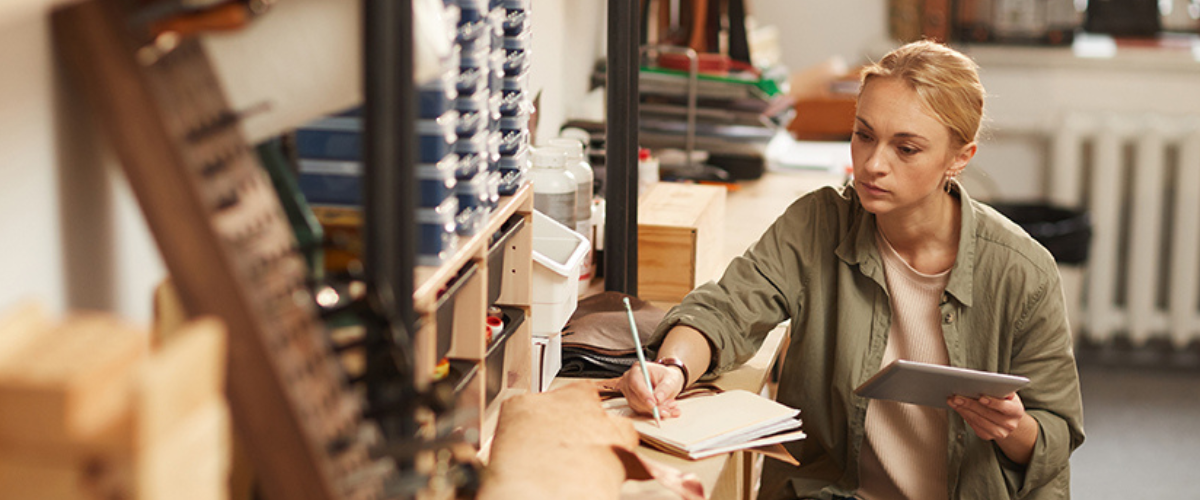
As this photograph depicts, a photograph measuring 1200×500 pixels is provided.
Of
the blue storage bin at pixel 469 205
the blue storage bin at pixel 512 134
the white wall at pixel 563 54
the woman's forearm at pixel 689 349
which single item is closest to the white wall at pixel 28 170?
the blue storage bin at pixel 469 205

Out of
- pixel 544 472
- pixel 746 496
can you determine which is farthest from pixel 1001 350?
pixel 544 472

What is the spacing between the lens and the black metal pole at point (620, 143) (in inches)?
86.4

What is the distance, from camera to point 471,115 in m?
1.42

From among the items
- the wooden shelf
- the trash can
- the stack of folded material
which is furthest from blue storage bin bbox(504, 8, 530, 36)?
the trash can

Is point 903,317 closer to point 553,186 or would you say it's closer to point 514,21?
point 553,186

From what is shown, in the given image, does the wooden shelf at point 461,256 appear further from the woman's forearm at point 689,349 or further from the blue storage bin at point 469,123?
the woman's forearm at point 689,349

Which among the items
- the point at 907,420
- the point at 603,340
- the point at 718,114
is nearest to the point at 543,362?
the point at 603,340

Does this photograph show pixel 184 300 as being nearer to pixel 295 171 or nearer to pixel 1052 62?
pixel 295 171

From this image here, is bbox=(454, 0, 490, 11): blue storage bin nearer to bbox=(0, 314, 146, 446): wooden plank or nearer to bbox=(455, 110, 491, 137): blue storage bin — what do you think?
bbox=(455, 110, 491, 137): blue storage bin

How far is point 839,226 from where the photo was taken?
1946 mm

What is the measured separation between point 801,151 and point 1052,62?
1.34 metres

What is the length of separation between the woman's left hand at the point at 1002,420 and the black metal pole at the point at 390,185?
0.92 metres

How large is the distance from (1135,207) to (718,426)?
3313 millimetres

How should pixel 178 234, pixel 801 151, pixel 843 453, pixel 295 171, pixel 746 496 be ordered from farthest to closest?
pixel 801 151 → pixel 746 496 → pixel 843 453 → pixel 295 171 → pixel 178 234
